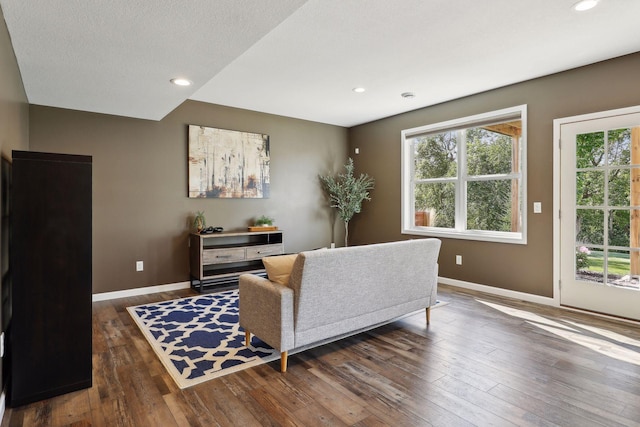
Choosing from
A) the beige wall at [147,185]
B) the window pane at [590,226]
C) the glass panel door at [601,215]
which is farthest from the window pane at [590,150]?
the beige wall at [147,185]

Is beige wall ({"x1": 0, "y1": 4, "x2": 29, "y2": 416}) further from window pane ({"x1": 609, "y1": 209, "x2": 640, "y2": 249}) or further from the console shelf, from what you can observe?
window pane ({"x1": 609, "y1": 209, "x2": 640, "y2": 249})

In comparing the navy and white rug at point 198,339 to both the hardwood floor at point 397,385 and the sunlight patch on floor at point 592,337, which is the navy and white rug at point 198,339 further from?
the sunlight patch on floor at point 592,337

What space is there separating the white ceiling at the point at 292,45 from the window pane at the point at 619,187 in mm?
1129

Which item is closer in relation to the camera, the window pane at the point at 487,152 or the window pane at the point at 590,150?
the window pane at the point at 590,150

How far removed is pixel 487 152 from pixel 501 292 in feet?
5.87

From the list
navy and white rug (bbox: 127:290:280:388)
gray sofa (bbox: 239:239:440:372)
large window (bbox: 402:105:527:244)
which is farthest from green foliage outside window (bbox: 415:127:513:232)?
navy and white rug (bbox: 127:290:280:388)

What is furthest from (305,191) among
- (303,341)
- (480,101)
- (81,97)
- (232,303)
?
(303,341)

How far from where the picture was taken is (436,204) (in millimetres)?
5352

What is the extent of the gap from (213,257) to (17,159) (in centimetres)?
272

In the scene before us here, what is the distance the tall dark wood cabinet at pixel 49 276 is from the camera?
2055 millimetres

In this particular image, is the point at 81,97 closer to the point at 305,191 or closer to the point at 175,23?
the point at 175,23

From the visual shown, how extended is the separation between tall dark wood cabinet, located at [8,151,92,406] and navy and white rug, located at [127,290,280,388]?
599 millimetres

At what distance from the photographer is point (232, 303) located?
13.3 ft

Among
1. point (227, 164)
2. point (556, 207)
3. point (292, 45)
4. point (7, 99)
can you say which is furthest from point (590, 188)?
point (7, 99)
